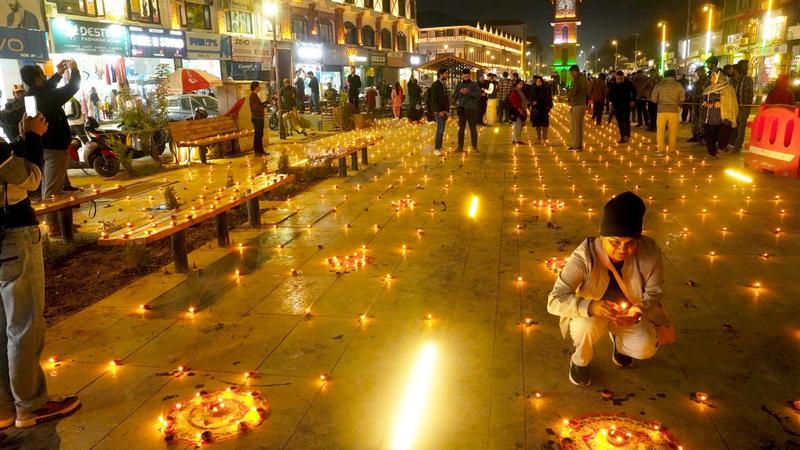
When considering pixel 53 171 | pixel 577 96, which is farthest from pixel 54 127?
pixel 577 96

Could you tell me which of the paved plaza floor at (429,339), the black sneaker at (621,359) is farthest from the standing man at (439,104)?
the black sneaker at (621,359)

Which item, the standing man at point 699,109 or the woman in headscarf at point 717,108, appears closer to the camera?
the woman in headscarf at point 717,108

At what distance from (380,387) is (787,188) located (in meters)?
8.42

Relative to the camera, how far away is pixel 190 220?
5.86 metres

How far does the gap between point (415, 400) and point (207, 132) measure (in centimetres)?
1250

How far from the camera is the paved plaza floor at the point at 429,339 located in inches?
132

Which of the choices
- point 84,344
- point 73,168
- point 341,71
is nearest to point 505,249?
point 84,344

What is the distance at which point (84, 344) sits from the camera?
179 inches

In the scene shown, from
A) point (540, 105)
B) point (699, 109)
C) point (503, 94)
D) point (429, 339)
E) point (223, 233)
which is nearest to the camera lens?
point (429, 339)

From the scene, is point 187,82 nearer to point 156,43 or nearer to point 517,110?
point 156,43

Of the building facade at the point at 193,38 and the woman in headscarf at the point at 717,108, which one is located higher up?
Result: the building facade at the point at 193,38

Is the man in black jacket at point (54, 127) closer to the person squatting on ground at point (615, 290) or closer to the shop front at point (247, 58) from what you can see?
the person squatting on ground at point (615, 290)

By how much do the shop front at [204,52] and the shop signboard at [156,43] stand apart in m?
0.58

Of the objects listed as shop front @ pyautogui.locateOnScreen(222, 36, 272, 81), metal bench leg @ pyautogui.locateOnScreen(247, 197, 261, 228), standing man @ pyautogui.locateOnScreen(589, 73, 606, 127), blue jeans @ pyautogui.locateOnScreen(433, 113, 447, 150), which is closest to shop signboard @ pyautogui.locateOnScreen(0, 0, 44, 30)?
shop front @ pyautogui.locateOnScreen(222, 36, 272, 81)
